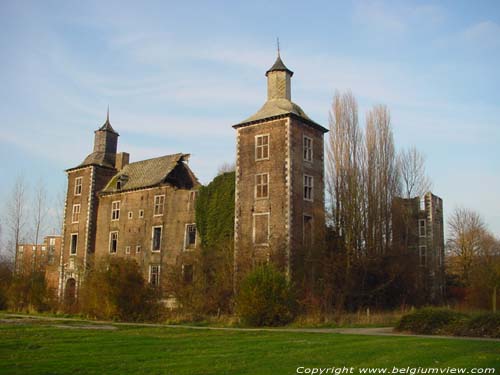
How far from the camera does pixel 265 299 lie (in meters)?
24.9

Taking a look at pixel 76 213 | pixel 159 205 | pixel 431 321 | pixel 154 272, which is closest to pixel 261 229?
pixel 159 205

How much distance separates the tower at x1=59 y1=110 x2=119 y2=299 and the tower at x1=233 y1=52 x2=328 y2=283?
17.9 m

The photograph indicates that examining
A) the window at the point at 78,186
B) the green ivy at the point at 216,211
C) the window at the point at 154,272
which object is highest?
the window at the point at 78,186

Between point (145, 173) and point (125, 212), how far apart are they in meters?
3.71

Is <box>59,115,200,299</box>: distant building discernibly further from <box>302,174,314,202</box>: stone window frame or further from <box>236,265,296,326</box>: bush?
<box>236,265,296,326</box>: bush

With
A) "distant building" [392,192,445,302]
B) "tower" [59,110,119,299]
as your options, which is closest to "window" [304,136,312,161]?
"distant building" [392,192,445,302]

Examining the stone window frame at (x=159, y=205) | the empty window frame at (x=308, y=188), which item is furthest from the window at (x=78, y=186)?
the empty window frame at (x=308, y=188)

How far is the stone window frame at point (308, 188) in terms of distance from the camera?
109ft

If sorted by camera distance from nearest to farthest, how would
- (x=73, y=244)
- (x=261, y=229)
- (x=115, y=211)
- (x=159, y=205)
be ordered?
(x=261, y=229), (x=159, y=205), (x=115, y=211), (x=73, y=244)

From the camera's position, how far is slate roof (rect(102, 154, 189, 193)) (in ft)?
140

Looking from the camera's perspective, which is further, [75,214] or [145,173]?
[75,214]

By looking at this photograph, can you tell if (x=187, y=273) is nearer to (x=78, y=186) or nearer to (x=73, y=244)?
(x=73, y=244)

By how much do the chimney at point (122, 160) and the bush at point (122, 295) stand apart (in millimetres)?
20569

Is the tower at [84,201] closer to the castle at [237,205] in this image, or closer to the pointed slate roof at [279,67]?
the castle at [237,205]
